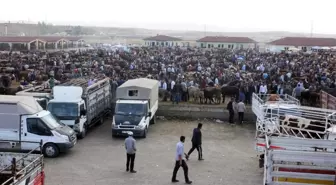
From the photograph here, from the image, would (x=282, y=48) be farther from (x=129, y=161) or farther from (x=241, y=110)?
(x=129, y=161)

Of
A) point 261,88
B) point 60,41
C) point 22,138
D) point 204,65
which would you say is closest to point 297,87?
point 261,88

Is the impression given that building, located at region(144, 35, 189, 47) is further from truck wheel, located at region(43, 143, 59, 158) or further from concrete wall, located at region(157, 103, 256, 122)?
truck wheel, located at region(43, 143, 59, 158)

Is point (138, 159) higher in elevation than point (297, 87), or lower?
lower

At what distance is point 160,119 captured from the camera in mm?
23672

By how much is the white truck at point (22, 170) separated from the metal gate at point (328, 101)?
50.5ft

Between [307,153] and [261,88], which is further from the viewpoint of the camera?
[261,88]

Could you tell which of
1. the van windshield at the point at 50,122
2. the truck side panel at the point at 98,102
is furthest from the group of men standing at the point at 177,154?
the truck side panel at the point at 98,102

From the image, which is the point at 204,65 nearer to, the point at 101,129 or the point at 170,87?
the point at 170,87

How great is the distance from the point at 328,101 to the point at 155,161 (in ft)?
34.4

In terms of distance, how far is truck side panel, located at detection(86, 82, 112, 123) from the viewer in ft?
66.4

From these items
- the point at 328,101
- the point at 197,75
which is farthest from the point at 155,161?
the point at 197,75

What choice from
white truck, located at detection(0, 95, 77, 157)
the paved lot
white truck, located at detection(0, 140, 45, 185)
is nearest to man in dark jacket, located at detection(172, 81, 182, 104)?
the paved lot

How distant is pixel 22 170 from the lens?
866 centimetres

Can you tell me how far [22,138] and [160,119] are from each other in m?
9.23
